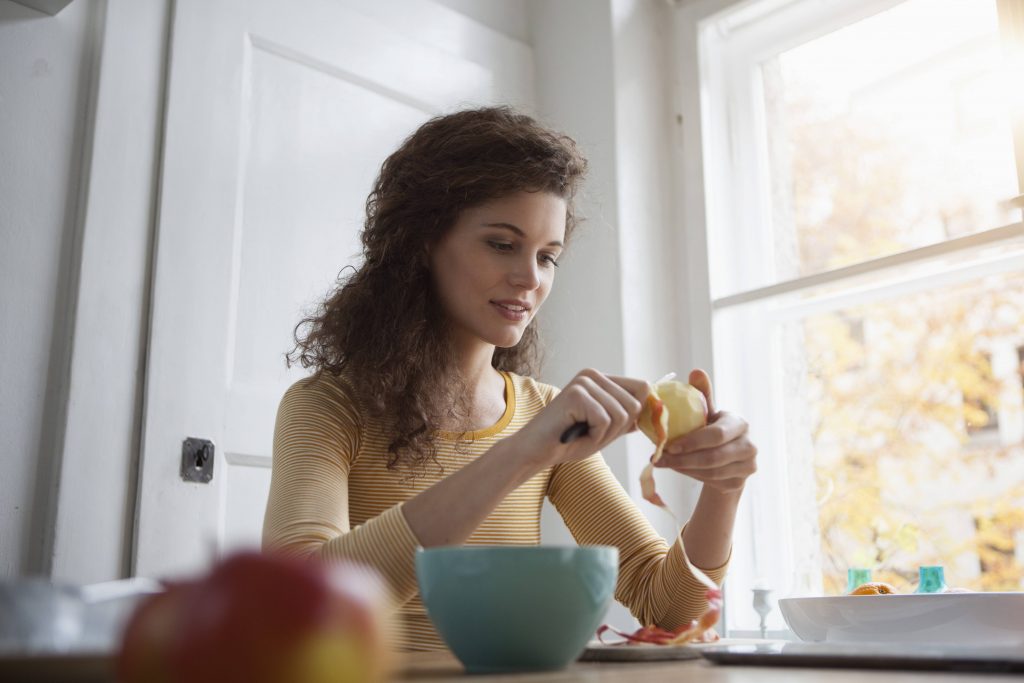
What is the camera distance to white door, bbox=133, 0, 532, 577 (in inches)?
61.2

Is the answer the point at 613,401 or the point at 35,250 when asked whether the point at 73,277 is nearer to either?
the point at 35,250

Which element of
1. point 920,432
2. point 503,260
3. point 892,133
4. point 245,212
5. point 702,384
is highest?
point 892,133

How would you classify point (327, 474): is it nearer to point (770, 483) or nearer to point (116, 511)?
point (116, 511)

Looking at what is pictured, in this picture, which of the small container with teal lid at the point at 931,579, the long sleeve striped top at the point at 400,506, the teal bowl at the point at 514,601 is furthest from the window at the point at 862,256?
the teal bowl at the point at 514,601

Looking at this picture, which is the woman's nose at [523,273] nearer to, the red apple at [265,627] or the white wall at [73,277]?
the white wall at [73,277]

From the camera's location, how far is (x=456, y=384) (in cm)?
144

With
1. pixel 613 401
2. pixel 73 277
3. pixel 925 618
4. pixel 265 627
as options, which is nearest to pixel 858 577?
pixel 925 618

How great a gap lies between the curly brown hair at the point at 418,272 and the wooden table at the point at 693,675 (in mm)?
705

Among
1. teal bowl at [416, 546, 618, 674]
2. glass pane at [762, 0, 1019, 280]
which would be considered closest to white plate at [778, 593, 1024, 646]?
teal bowl at [416, 546, 618, 674]

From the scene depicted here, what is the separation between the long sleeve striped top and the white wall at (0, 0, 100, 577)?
0.44 meters

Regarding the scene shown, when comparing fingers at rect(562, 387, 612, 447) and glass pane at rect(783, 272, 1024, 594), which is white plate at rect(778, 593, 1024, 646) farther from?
glass pane at rect(783, 272, 1024, 594)

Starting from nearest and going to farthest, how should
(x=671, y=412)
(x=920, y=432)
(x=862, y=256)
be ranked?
1. (x=671, y=412)
2. (x=862, y=256)
3. (x=920, y=432)

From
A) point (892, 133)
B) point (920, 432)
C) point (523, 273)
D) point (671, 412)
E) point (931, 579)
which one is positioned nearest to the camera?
point (671, 412)

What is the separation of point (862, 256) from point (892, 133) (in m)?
0.38
